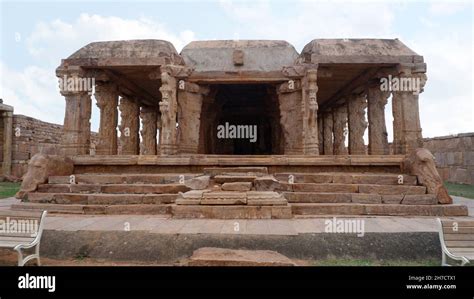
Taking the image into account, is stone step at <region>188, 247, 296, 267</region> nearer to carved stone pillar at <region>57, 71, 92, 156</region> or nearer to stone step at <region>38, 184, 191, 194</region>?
stone step at <region>38, 184, 191, 194</region>

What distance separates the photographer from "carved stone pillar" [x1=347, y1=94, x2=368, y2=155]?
11008mm

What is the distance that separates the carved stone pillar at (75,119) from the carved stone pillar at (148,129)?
5.65 metres

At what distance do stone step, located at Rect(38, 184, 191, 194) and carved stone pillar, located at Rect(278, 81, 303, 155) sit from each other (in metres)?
4.76

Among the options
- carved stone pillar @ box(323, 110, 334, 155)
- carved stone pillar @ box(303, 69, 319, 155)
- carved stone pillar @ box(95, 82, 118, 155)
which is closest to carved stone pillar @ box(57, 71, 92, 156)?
carved stone pillar @ box(95, 82, 118, 155)

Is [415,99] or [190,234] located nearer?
[190,234]

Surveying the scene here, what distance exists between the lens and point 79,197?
16.7 ft

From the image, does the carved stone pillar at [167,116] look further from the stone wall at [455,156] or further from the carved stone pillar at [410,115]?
the stone wall at [455,156]

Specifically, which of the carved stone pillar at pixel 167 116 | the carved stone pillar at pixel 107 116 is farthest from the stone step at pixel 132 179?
the carved stone pillar at pixel 107 116

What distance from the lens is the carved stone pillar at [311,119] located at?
774cm

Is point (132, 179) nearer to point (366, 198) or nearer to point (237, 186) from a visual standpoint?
point (237, 186)

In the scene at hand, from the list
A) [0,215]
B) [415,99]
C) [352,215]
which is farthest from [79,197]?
[415,99]

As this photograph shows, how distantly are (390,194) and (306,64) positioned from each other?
4.56m
